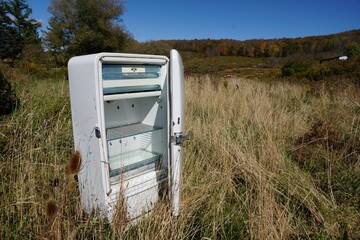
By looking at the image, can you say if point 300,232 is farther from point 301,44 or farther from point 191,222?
point 301,44

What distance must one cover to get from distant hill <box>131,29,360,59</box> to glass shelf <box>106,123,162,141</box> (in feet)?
77.2

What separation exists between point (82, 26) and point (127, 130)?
2400 cm

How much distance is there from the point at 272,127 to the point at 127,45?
23.1 metres

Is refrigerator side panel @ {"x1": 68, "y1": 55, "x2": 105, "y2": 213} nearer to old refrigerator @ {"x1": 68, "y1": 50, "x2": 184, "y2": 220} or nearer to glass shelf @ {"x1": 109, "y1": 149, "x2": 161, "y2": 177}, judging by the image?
old refrigerator @ {"x1": 68, "y1": 50, "x2": 184, "y2": 220}

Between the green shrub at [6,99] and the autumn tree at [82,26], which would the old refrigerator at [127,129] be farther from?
the autumn tree at [82,26]

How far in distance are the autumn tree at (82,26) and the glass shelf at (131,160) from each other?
22.0 meters

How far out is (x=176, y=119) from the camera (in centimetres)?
173

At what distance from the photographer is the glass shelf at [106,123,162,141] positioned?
1971 millimetres

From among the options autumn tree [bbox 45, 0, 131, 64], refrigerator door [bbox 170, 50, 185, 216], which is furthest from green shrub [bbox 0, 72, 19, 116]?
autumn tree [bbox 45, 0, 131, 64]

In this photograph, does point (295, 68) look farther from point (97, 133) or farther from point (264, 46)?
point (264, 46)

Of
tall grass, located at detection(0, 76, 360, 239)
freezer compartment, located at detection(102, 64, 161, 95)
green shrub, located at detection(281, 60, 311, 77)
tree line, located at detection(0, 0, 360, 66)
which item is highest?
tree line, located at detection(0, 0, 360, 66)

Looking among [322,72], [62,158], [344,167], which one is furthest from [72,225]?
[322,72]

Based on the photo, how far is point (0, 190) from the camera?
6.31 ft

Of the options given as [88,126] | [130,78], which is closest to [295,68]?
[130,78]
